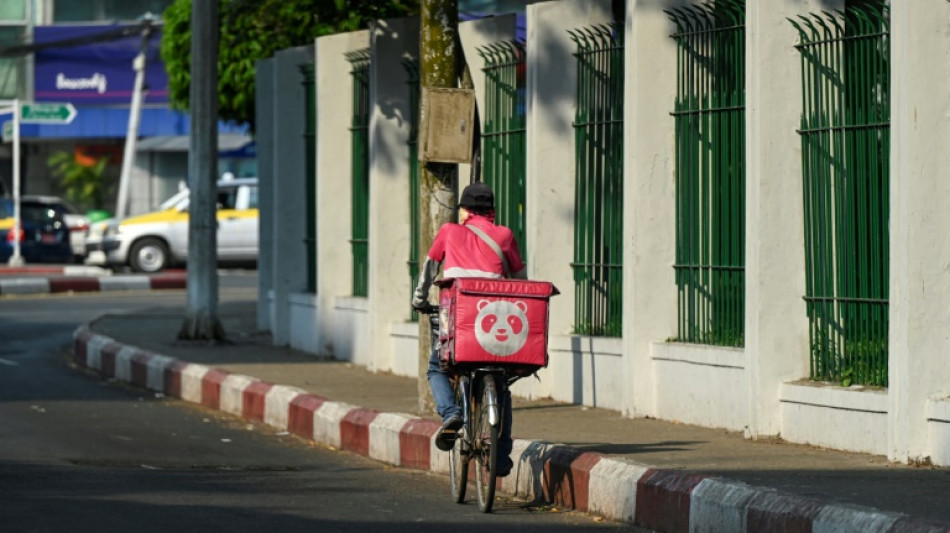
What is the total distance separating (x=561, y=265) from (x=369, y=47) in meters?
3.71

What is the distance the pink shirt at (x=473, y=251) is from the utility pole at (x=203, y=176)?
8832 mm

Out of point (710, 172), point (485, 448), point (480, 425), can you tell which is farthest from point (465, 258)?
point (710, 172)

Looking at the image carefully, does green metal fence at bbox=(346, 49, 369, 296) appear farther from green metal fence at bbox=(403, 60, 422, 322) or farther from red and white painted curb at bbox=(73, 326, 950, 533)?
red and white painted curb at bbox=(73, 326, 950, 533)

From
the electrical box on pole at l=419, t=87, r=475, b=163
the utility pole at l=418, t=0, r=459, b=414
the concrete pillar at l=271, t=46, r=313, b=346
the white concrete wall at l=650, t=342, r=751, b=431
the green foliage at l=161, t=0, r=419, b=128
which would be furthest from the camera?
the green foliage at l=161, t=0, r=419, b=128

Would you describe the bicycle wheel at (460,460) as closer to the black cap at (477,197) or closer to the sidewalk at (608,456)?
the sidewalk at (608,456)

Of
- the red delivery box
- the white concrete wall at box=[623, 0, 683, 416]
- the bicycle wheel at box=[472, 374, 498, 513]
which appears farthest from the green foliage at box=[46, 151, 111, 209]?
the red delivery box

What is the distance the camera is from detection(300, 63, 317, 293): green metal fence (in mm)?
17294

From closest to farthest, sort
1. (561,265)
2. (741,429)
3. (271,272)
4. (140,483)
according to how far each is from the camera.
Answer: (140,483) < (741,429) < (561,265) < (271,272)

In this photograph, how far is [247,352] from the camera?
56.0ft

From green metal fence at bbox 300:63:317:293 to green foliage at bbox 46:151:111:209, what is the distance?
29.9 m

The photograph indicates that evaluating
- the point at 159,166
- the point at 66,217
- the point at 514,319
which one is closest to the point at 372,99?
the point at 514,319

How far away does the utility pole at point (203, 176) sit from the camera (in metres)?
17.2

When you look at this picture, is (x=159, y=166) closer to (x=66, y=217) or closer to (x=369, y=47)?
(x=66, y=217)

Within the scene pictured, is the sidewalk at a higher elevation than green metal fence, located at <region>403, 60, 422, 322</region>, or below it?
below
